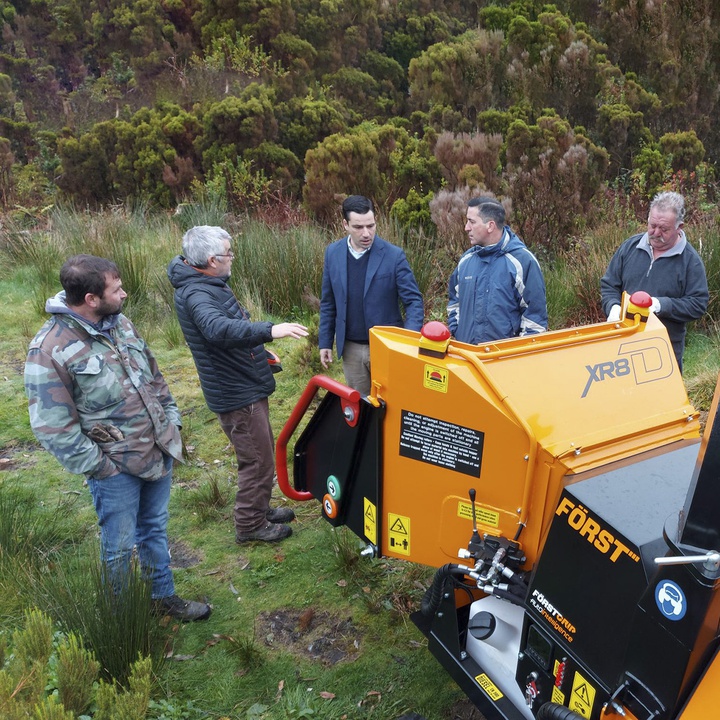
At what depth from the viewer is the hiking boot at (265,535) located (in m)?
3.93

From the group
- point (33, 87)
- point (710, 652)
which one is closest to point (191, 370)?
point (710, 652)

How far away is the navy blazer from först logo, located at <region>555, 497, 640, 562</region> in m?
2.20

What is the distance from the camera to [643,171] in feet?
31.9

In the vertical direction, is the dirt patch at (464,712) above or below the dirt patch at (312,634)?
above

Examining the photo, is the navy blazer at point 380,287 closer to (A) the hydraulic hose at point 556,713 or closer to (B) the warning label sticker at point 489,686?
(B) the warning label sticker at point 489,686

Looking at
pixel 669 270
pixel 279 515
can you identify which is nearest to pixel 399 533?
pixel 279 515

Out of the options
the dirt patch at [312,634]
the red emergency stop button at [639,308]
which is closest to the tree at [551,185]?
the red emergency stop button at [639,308]

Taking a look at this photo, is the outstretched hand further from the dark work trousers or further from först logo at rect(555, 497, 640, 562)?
först logo at rect(555, 497, 640, 562)

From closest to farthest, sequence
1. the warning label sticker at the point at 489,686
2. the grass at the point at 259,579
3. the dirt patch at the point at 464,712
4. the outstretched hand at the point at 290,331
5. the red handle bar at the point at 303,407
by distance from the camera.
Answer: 1. the warning label sticker at the point at 489,686
2. the red handle bar at the point at 303,407
3. the dirt patch at the point at 464,712
4. the grass at the point at 259,579
5. the outstretched hand at the point at 290,331

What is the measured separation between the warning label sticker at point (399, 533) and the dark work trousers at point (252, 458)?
128cm

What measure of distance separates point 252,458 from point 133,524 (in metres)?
0.80

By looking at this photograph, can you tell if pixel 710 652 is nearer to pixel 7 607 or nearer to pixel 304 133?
pixel 7 607

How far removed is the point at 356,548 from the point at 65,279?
2032mm

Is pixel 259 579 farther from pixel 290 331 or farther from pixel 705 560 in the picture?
pixel 705 560
